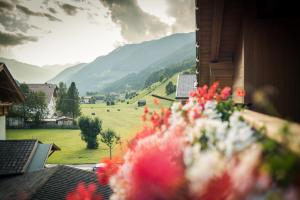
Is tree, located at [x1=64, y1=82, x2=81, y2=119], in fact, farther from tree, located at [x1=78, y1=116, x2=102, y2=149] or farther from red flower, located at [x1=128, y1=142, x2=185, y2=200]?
red flower, located at [x1=128, y1=142, x2=185, y2=200]

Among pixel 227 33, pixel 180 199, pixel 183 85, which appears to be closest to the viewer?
pixel 180 199

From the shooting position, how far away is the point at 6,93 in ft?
45.7

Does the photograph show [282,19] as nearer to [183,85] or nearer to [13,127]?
[183,85]

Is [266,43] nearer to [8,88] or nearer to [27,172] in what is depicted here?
[27,172]

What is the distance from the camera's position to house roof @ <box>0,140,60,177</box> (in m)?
11.9

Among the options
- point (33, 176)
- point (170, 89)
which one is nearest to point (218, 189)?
point (33, 176)

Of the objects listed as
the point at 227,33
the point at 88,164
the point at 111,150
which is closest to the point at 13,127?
the point at 111,150

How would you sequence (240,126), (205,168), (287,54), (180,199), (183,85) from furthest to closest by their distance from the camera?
1. (183,85)
2. (287,54)
3. (240,126)
4. (180,199)
5. (205,168)

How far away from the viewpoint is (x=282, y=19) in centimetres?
491

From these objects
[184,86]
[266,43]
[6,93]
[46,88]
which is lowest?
[6,93]

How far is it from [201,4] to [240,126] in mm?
3961

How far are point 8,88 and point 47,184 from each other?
17.1 feet

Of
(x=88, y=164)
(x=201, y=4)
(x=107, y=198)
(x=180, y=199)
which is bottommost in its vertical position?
(x=88, y=164)

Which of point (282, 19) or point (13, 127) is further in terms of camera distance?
point (13, 127)
